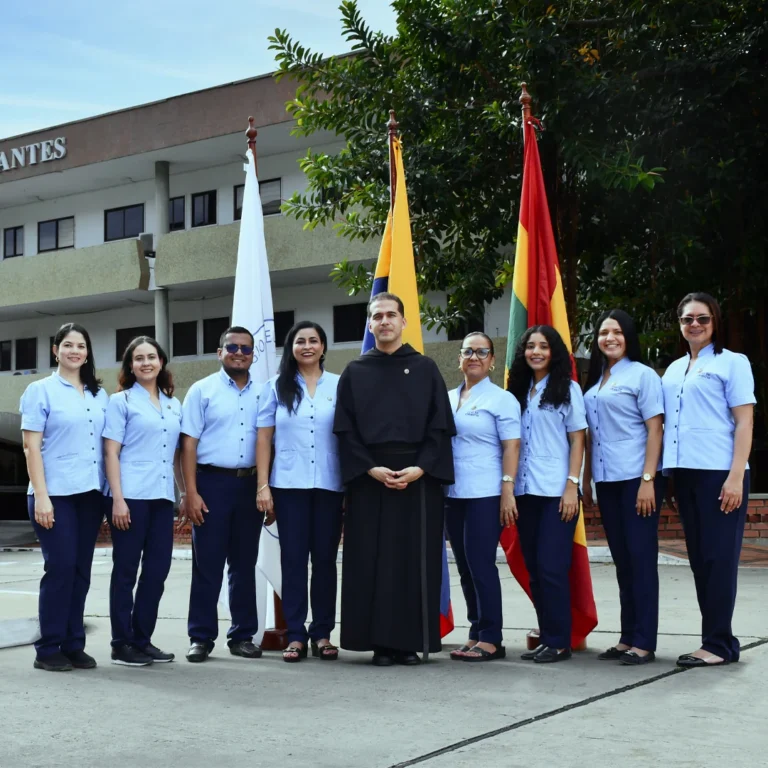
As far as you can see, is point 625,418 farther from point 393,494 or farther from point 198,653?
point 198,653

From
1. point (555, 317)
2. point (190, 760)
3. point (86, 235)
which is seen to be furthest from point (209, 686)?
point (86, 235)

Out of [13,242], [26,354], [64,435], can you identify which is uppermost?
[13,242]

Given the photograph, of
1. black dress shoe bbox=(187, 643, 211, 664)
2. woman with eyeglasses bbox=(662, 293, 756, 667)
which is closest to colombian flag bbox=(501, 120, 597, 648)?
woman with eyeglasses bbox=(662, 293, 756, 667)

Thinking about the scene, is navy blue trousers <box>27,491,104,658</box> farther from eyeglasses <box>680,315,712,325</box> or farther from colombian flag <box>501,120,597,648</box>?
eyeglasses <box>680,315,712,325</box>

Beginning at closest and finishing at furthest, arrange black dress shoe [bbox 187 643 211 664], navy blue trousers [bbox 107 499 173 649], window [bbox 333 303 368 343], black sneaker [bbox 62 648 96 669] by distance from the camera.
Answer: black sneaker [bbox 62 648 96 669]
navy blue trousers [bbox 107 499 173 649]
black dress shoe [bbox 187 643 211 664]
window [bbox 333 303 368 343]

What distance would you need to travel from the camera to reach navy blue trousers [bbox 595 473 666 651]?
234 inches

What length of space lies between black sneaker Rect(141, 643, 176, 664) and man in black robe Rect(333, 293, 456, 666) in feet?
3.21

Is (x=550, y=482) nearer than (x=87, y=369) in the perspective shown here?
Yes

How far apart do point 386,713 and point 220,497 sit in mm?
1993

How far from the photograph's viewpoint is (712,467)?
5773 mm

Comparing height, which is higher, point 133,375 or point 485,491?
point 133,375

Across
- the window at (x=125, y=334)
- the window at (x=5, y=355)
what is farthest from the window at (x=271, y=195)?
the window at (x=5, y=355)

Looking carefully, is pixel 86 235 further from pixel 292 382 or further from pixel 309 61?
pixel 292 382

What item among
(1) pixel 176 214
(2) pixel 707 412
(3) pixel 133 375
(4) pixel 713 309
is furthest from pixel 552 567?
(1) pixel 176 214
